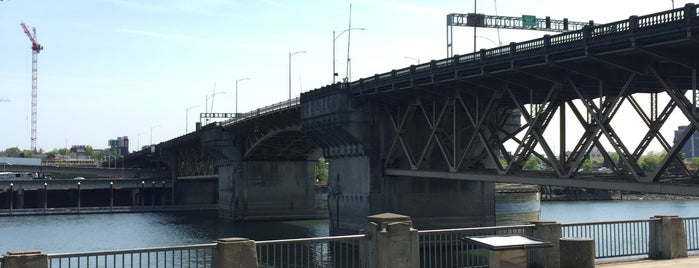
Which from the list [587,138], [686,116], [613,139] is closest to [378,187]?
[587,138]

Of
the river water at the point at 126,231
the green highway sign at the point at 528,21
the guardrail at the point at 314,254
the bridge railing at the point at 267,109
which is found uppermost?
the green highway sign at the point at 528,21

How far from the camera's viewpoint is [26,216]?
104m

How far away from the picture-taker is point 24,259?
15266 mm

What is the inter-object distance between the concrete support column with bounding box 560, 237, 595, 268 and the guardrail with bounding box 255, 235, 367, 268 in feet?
16.1

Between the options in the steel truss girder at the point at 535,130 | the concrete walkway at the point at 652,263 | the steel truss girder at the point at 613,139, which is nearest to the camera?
the concrete walkway at the point at 652,263

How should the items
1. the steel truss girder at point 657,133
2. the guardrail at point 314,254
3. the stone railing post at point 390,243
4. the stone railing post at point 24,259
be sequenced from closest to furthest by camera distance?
the stone railing post at point 24,259 < the guardrail at point 314,254 < the stone railing post at point 390,243 < the steel truss girder at point 657,133

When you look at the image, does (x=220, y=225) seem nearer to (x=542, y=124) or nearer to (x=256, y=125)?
(x=256, y=125)

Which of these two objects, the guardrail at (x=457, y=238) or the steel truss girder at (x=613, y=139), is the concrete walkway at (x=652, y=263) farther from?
the steel truss girder at (x=613, y=139)

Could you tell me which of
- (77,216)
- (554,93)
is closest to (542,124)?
(554,93)

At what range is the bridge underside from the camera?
100ft

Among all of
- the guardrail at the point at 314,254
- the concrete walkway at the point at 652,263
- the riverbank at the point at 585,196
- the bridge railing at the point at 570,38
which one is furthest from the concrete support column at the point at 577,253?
the riverbank at the point at 585,196

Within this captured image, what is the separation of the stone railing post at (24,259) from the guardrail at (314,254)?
4625 mm

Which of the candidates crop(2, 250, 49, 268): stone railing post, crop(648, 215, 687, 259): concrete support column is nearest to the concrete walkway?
crop(648, 215, 687, 259): concrete support column

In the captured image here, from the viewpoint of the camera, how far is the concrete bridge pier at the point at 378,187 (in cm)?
5453
